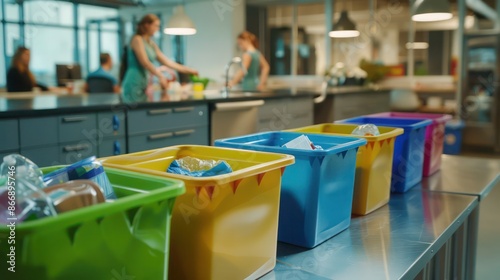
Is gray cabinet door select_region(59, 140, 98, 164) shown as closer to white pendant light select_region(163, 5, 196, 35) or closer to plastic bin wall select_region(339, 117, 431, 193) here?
plastic bin wall select_region(339, 117, 431, 193)

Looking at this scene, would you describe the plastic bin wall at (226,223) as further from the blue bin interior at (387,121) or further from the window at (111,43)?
the window at (111,43)

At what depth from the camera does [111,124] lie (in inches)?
119

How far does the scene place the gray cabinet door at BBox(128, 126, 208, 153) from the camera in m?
3.24

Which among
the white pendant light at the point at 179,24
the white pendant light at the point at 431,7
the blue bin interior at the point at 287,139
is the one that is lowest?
the blue bin interior at the point at 287,139

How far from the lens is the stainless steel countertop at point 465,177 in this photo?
167 centimetres

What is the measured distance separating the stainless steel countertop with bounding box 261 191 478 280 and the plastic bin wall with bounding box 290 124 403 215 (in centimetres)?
3

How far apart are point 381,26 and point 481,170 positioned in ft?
24.8

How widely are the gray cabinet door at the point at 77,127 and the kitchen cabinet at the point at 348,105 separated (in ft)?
11.0

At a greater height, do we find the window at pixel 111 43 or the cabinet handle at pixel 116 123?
the window at pixel 111 43

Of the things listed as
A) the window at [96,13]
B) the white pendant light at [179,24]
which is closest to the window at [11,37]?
the window at [96,13]

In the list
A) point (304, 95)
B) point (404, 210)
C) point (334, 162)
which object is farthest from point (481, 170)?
point (304, 95)

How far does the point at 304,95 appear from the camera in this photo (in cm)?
493

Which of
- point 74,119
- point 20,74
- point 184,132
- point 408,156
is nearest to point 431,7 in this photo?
point 408,156

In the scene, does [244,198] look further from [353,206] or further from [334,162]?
[353,206]
